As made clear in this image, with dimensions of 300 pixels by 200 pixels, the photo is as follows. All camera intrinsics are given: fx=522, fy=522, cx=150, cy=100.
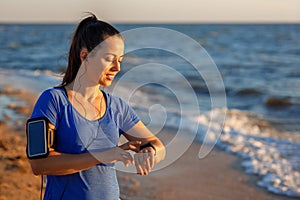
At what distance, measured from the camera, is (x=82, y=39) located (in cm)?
245

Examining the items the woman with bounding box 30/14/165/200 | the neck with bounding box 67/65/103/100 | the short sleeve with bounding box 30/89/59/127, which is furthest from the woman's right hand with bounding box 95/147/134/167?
the neck with bounding box 67/65/103/100

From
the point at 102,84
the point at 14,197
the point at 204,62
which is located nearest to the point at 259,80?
the point at 204,62

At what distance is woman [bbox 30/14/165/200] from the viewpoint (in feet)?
7.57

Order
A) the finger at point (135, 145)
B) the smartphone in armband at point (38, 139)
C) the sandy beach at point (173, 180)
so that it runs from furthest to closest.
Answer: the sandy beach at point (173, 180) → the finger at point (135, 145) → the smartphone in armband at point (38, 139)

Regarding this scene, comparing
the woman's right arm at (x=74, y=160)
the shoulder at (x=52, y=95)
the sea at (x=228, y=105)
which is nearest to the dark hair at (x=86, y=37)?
the shoulder at (x=52, y=95)

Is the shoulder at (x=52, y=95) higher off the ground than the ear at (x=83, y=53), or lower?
lower

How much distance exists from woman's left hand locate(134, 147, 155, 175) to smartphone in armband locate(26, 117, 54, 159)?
1.32 ft

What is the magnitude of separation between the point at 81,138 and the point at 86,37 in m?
0.47

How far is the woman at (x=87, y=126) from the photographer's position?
231 centimetres

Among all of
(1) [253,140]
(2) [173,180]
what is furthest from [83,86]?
(1) [253,140]

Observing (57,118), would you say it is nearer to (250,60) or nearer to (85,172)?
(85,172)

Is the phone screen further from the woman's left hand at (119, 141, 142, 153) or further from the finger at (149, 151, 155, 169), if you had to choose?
the finger at (149, 151, 155, 169)

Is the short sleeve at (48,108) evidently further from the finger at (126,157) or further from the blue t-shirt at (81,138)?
the finger at (126,157)

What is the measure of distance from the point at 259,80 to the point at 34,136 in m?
19.4
